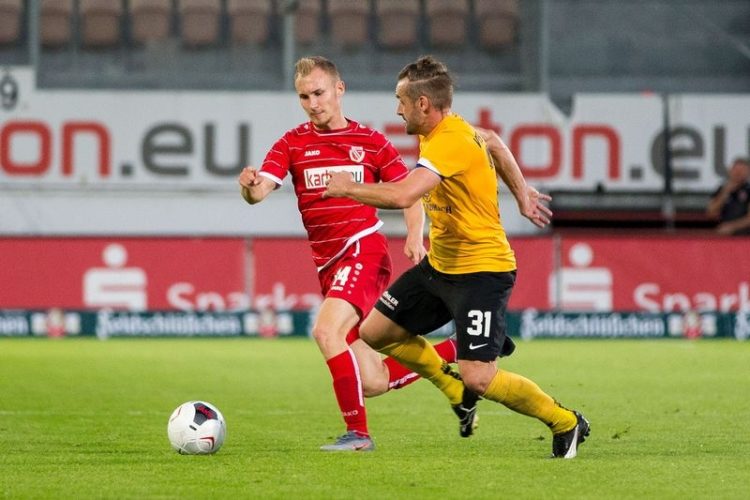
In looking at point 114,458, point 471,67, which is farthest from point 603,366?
point 471,67

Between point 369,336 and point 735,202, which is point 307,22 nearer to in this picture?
point 735,202

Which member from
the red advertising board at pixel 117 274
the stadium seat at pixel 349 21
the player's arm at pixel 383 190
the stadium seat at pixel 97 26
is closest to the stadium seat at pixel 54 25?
the stadium seat at pixel 97 26

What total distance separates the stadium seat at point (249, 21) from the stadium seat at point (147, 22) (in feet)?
3.58

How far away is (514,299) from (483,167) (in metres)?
12.8

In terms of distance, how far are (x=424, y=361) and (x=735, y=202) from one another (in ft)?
46.8

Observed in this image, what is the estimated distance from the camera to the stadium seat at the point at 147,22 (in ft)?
83.2

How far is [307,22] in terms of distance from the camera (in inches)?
1025

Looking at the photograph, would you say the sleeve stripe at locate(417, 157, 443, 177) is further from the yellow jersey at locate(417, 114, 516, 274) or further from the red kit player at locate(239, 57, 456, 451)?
the red kit player at locate(239, 57, 456, 451)

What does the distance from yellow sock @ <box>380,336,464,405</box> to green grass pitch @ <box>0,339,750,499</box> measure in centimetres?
29

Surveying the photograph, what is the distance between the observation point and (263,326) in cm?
2011

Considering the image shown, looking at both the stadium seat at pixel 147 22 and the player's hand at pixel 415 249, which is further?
the stadium seat at pixel 147 22

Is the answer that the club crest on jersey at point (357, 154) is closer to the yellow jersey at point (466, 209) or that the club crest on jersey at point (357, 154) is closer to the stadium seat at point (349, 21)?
the yellow jersey at point (466, 209)

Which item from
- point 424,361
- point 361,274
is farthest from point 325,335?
point 424,361

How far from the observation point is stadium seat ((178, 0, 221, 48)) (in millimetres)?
25531
